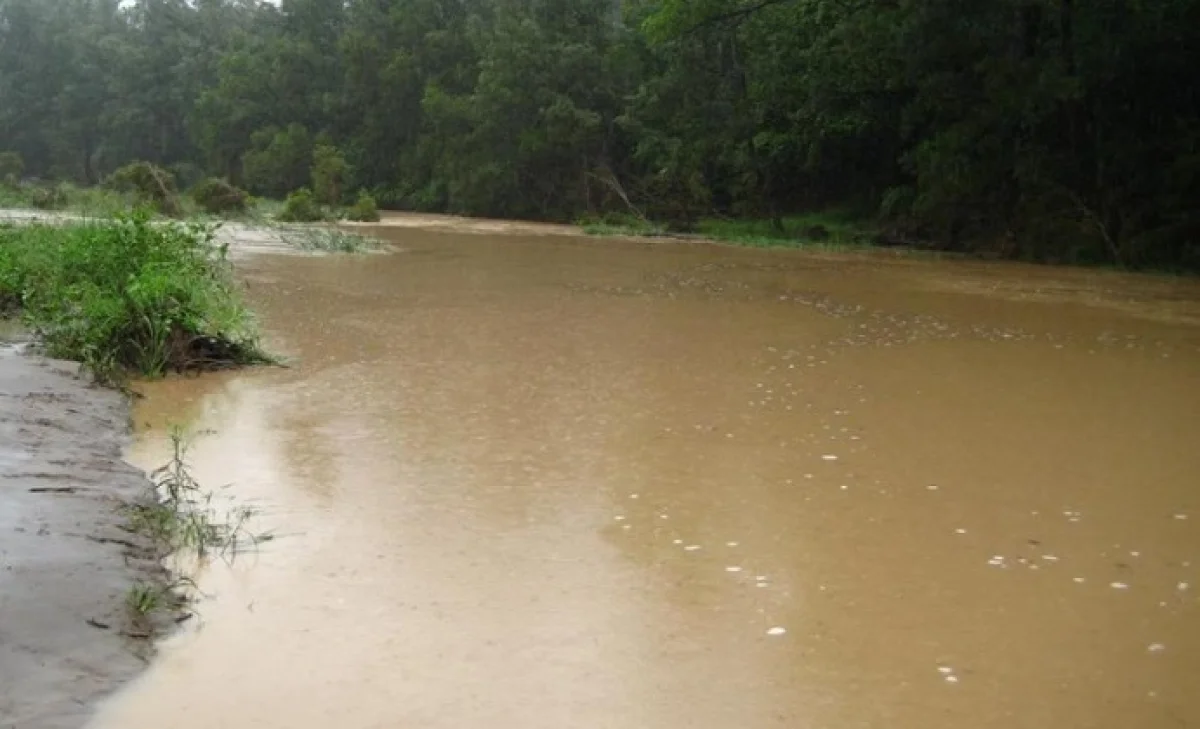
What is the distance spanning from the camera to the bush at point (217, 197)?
3070 centimetres

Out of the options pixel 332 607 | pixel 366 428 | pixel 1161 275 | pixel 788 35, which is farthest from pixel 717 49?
pixel 332 607

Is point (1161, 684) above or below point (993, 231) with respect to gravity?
below

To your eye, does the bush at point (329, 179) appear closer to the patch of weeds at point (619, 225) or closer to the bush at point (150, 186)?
the bush at point (150, 186)

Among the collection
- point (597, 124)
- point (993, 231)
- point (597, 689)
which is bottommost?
point (597, 689)

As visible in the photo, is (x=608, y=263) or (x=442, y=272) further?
(x=608, y=263)

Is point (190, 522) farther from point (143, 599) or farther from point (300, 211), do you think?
point (300, 211)

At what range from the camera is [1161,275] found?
20.3 meters

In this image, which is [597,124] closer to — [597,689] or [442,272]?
[442,272]

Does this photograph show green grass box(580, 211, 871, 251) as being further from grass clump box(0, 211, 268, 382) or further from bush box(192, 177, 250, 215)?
grass clump box(0, 211, 268, 382)

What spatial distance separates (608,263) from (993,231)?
9319 millimetres

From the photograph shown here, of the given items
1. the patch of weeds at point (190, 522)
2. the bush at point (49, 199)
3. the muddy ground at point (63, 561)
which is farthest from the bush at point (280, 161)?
the patch of weeds at point (190, 522)

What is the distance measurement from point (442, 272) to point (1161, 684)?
1632 centimetres

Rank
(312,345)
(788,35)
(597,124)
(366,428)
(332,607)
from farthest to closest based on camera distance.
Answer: (597,124)
(788,35)
(312,345)
(366,428)
(332,607)

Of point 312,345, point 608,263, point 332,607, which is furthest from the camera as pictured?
point 608,263
